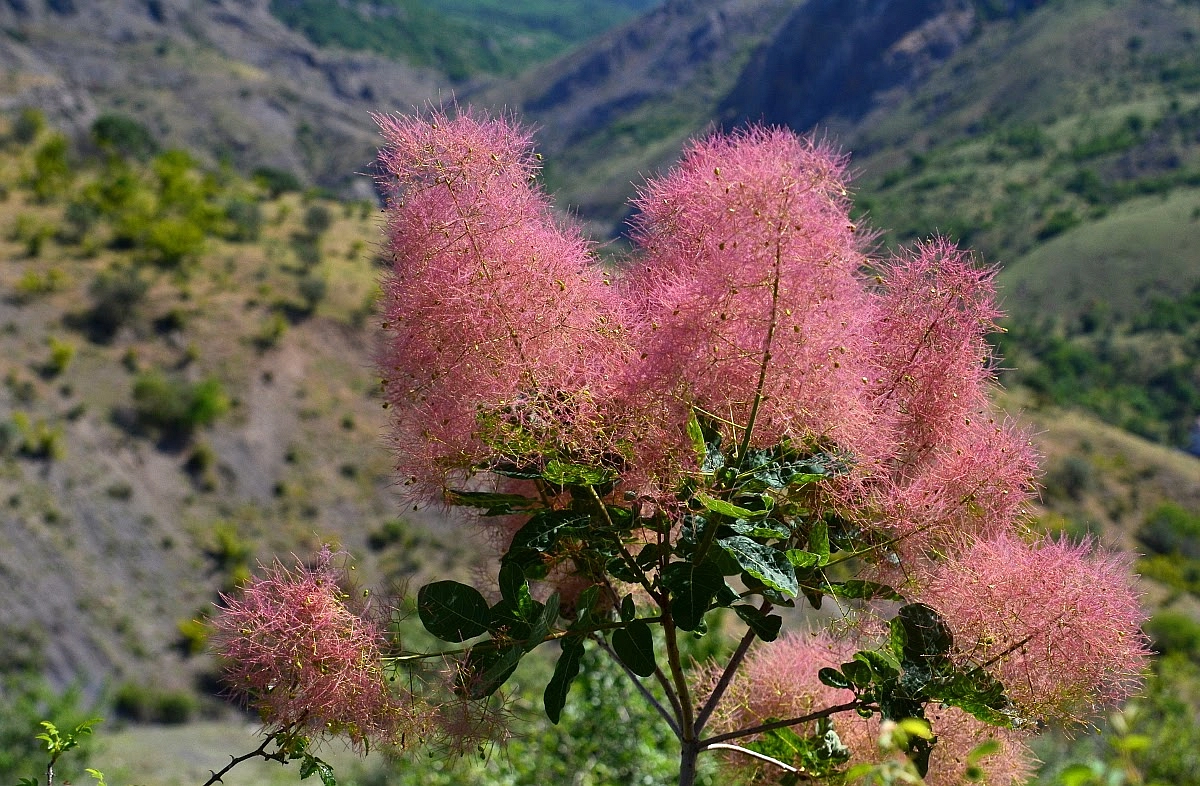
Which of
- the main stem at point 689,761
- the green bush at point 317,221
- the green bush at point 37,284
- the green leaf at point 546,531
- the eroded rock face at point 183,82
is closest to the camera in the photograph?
the green leaf at point 546,531

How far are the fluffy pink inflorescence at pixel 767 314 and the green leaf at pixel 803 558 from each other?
23 centimetres

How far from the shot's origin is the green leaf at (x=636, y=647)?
231 centimetres

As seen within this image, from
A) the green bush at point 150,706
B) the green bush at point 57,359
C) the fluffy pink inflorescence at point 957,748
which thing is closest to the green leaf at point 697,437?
the fluffy pink inflorescence at point 957,748

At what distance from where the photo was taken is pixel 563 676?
229cm

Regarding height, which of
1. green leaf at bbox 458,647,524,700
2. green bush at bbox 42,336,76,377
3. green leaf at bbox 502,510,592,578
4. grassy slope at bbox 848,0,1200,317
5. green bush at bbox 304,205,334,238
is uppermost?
grassy slope at bbox 848,0,1200,317

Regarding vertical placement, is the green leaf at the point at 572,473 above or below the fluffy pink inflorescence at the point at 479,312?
below

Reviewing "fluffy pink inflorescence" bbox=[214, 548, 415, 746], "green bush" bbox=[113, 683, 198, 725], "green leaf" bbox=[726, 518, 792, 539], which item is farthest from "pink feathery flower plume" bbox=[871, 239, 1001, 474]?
"green bush" bbox=[113, 683, 198, 725]

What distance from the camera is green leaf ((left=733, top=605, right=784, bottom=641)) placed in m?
2.31

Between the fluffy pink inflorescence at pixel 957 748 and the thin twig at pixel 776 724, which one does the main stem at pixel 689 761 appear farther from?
the fluffy pink inflorescence at pixel 957 748

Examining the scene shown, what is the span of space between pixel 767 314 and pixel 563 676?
951mm

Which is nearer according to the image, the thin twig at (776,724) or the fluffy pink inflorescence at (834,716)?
the thin twig at (776,724)

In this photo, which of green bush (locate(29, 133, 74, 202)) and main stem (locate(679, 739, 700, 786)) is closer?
main stem (locate(679, 739, 700, 786))

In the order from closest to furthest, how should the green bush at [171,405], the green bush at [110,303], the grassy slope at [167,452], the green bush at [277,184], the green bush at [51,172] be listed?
the grassy slope at [167,452], the green bush at [171,405], the green bush at [110,303], the green bush at [51,172], the green bush at [277,184]

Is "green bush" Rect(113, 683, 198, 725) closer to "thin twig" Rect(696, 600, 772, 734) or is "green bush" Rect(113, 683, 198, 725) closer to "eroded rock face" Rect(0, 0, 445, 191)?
"thin twig" Rect(696, 600, 772, 734)
